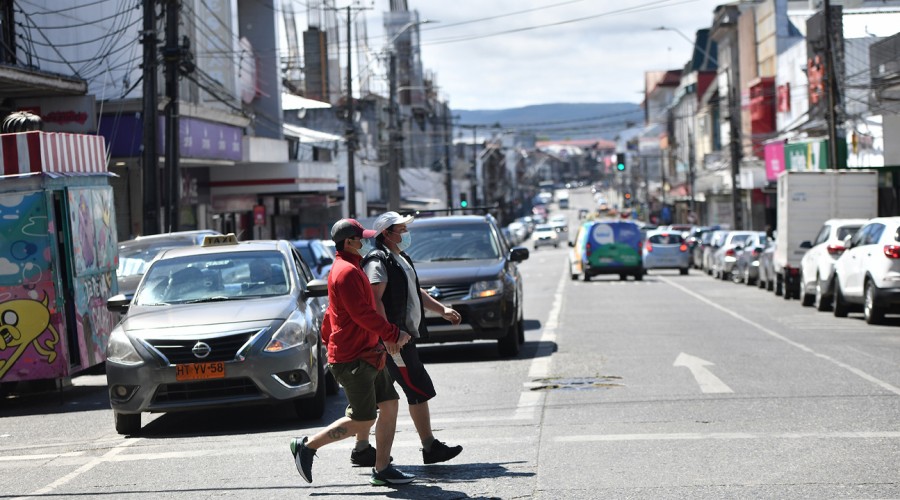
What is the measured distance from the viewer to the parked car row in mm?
21062

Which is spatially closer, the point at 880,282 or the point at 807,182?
the point at 880,282

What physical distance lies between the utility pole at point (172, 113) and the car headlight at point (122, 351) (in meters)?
14.4

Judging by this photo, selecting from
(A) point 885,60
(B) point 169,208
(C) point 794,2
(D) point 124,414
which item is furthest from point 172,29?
(C) point 794,2

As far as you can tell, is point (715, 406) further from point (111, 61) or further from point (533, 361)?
point (111, 61)

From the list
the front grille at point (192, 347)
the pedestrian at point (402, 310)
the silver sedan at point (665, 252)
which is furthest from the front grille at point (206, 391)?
the silver sedan at point (665, 252)

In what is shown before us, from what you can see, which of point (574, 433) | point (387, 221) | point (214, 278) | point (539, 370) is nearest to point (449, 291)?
point (539, 370)

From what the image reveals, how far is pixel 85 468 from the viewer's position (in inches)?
388

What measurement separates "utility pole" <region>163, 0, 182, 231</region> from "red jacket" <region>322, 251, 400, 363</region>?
58.7ft

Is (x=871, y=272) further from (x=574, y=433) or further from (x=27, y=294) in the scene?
(x=27, y=294)

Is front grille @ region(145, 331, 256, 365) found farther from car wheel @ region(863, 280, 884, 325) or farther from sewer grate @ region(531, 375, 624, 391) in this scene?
car wheel @ region(863, 280, 884, 325)

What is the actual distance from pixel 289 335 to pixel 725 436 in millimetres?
3859

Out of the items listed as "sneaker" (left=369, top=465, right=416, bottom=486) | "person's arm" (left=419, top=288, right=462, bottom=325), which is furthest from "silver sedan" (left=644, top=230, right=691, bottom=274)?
"sneaker" (left=369, top=465, right=416, bottom=486)

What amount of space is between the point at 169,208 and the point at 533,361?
12066 millimetres

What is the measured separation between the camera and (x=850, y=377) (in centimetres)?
1353
